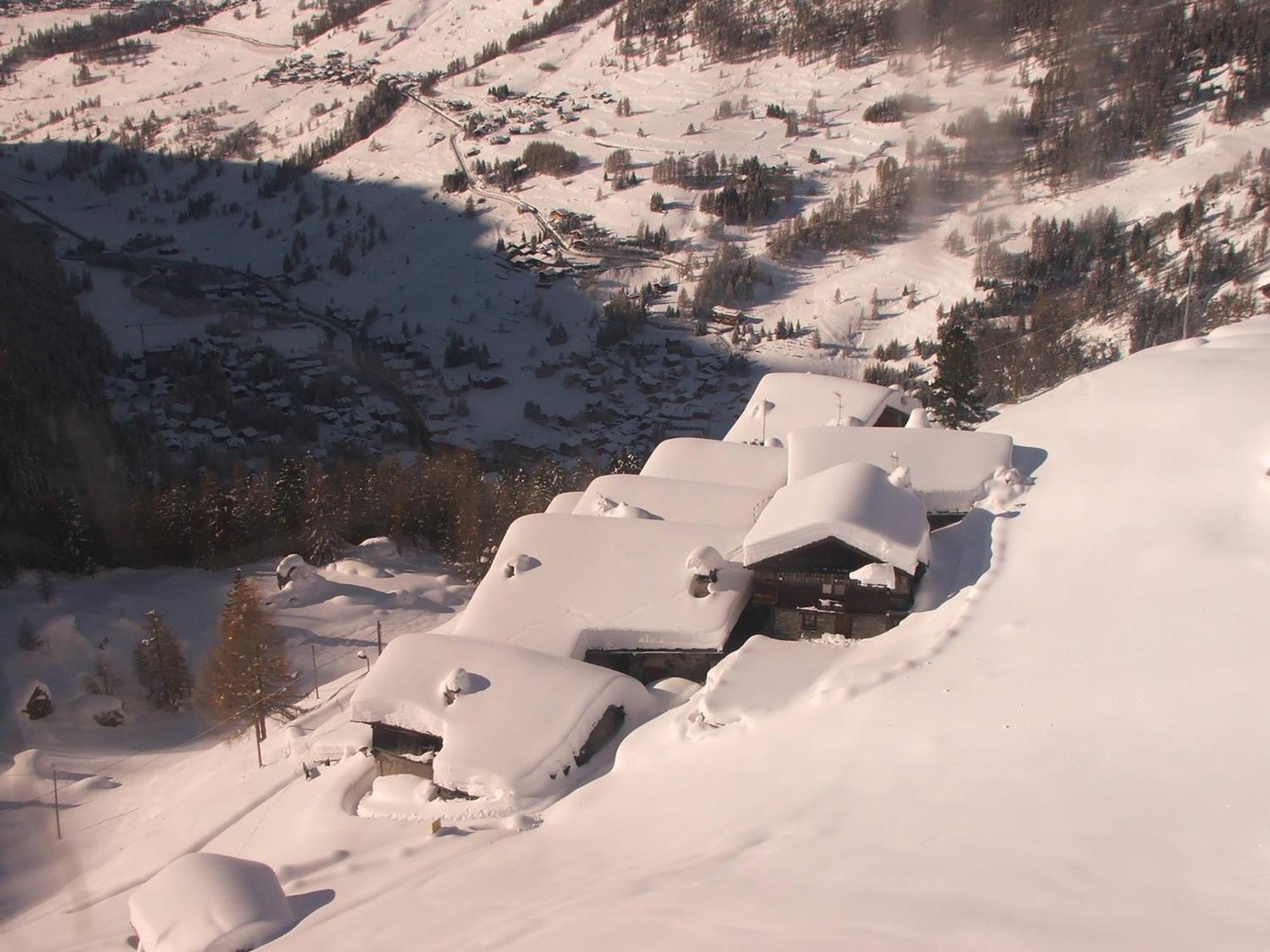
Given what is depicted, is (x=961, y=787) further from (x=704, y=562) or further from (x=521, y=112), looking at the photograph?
(x=521, y=112)

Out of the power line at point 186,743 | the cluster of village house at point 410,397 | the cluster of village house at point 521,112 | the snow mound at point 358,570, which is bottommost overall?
the cluster of village house at point 410,397

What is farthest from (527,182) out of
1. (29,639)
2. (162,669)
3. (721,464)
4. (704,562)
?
(704,562)

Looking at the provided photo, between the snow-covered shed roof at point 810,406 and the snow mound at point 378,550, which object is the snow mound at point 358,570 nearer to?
the snow mound at point 378,550

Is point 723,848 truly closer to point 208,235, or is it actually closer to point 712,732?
point 712,732

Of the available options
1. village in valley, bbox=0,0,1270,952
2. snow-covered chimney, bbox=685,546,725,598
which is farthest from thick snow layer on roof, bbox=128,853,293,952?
snow-covered chimney, bbox=685,546,725,598

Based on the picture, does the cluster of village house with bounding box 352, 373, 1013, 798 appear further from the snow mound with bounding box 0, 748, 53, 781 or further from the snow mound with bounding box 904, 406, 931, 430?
the snow mound with bounding box 0, 748, 53, 781

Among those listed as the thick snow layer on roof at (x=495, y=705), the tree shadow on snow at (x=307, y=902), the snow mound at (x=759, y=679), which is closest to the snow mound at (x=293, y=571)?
the thick snow layer on roof at (x=495, y=705)

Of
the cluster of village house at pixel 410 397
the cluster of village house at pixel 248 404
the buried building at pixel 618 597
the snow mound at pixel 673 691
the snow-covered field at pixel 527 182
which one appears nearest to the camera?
the snow mound at pixel 673 691
